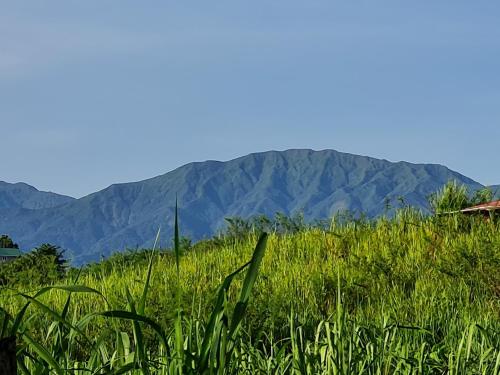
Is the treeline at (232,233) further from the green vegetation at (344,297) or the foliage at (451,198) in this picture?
the green vegetation at (344,297)

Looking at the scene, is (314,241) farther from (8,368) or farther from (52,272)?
(8,368)

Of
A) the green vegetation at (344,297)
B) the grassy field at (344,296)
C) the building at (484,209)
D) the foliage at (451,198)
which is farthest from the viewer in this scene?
the foliage at (451,198)

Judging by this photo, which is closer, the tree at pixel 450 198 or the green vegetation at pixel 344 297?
the green vegetation at pixel 344 297

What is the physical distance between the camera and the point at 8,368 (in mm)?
1601

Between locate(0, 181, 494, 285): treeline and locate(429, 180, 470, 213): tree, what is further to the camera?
locate(429, 180, 470, 213): tree

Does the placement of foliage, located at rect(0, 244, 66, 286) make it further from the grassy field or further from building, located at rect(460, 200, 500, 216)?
building, located at rect(460, 200, 500, 216)

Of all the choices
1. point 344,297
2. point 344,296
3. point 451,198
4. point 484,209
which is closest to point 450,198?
point 451,198

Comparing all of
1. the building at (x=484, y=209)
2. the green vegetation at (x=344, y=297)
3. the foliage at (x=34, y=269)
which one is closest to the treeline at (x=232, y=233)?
the foliage at (x=34, y=269)

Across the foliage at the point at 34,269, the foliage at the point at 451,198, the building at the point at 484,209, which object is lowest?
the foliage at the point at 34,269

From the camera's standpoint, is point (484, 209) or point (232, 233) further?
point (232, 233)

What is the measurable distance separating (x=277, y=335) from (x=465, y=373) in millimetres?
3527

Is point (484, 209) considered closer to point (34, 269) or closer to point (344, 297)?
point (344, 297)

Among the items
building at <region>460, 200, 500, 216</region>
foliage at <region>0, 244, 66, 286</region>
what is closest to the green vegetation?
building at <region>460, 200, 500, 216</region>

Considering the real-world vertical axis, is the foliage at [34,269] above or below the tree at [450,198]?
below
